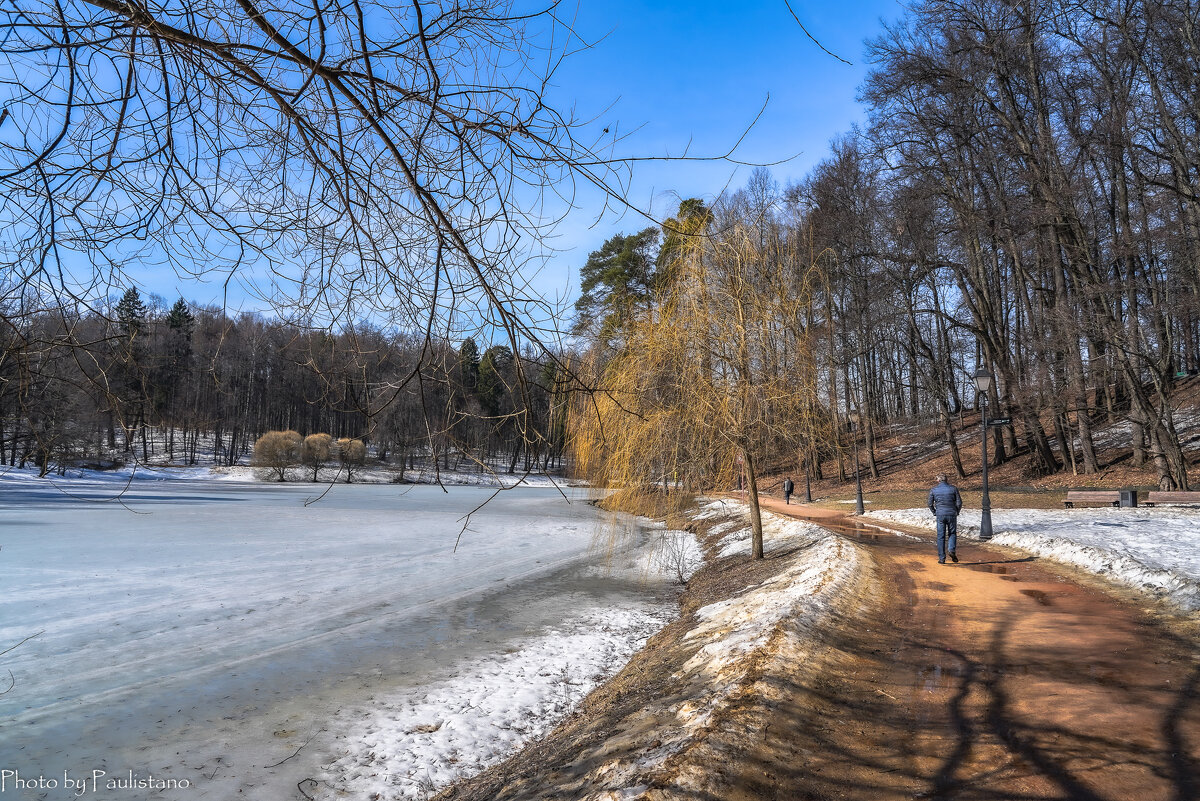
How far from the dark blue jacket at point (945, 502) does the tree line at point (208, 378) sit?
407 inches

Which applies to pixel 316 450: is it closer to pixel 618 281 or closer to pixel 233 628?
pixel 618 281

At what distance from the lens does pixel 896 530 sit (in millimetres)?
16312

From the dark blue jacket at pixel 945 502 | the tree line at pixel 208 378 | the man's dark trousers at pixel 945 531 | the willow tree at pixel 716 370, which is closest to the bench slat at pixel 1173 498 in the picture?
the dark blue jacket at pixel 945 502

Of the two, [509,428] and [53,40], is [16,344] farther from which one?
[509,428]

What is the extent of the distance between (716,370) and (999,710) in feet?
23.5

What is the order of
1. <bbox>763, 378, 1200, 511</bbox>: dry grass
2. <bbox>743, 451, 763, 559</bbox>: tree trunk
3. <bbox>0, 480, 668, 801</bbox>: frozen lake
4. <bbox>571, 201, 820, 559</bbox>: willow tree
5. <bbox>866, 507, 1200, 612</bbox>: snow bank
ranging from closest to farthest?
<bbox>0, 480, 668, 801</bbox>: frozen lake
<bbox>866, 507, 1200, 612</bbox>: snow bank
<bbox>571, 201, 820, 559</bbox>: willow tree
<bbox>743, 451, 763, 559</bbox>: tree trunk
<bbox>763, 378, 1200, 511</bbox>: dry grass

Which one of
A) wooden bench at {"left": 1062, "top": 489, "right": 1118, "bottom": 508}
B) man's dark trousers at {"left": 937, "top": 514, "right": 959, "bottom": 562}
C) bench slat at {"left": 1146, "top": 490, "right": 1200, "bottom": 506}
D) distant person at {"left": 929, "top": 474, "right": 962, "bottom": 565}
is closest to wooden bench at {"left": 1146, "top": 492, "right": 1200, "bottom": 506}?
bench slat at {"left": 1146, "top": 490, "right": 1200, "bottom": 506}

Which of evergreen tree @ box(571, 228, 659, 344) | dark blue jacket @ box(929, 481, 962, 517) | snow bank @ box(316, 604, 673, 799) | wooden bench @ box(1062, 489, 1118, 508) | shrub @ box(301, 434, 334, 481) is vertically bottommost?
snow bank @ box(316, 604, 673, 799)

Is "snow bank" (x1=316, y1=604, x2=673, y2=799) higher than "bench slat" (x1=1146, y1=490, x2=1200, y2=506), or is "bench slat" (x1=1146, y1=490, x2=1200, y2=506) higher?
"bench slat" (x1=1146, y1=490, x2=1200, y2=506)

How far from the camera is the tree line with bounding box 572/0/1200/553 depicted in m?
10.9

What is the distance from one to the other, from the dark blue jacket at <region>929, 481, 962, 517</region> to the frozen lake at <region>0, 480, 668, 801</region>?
5256mm

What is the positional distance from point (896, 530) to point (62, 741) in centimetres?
1650

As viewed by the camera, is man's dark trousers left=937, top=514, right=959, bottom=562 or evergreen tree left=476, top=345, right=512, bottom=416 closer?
evergreen tree left=476, top=345, right=512, bottom=416

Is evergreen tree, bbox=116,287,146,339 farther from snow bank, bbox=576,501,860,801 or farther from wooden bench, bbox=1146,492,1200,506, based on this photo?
wooden bench, bbox=1146,492,1200,506
